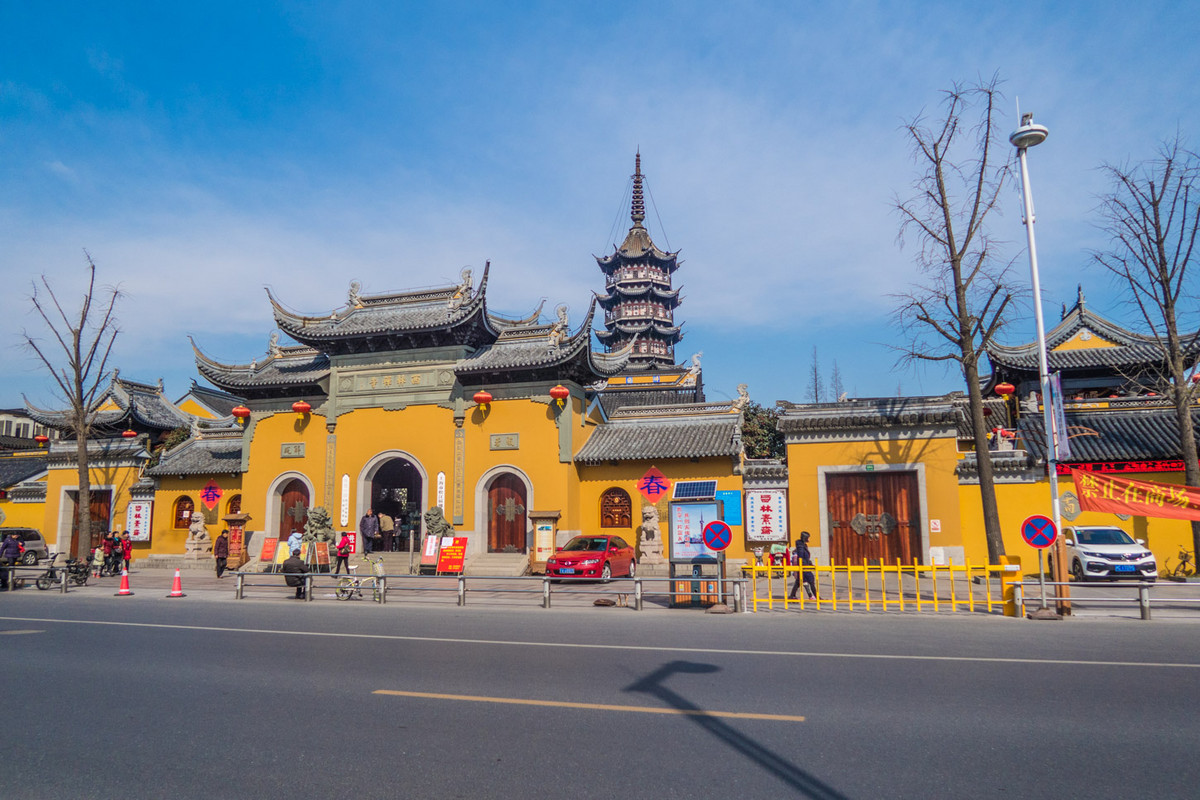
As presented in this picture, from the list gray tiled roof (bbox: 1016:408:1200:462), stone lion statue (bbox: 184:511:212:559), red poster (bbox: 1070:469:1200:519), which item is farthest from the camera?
stone lion statue (bbox: 184:511:212:559)

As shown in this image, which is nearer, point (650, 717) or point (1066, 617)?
point (650, 717)

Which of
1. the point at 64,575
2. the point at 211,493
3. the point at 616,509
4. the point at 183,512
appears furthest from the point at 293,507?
the point at 616,509

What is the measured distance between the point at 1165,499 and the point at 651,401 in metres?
24.7

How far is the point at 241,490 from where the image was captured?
27109 mm

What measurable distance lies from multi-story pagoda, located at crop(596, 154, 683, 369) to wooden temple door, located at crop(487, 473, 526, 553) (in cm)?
2390

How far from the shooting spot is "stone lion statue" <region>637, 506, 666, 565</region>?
21.4 meters

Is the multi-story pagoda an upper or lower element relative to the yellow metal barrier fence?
upper

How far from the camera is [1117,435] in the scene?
848 inches

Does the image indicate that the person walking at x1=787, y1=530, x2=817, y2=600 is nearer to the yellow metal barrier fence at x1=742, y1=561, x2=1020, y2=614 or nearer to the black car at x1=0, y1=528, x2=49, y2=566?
the yellow metal barrier fence at x1=742, y1=561, x2=1020, y2=614

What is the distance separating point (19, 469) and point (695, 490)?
34298 mm

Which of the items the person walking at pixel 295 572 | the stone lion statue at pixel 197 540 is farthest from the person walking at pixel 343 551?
the stone lion statue at pixel 197 540

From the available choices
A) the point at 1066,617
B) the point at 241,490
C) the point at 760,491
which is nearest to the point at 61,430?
the point at 241,490

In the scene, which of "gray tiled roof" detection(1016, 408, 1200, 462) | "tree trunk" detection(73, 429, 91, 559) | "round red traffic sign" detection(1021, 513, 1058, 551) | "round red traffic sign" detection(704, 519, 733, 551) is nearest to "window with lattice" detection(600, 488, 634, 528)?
"round red traffic sign" detection(704, 519, 733, 551)

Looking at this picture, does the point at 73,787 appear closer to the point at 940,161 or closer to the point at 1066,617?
the point at 1066,617
